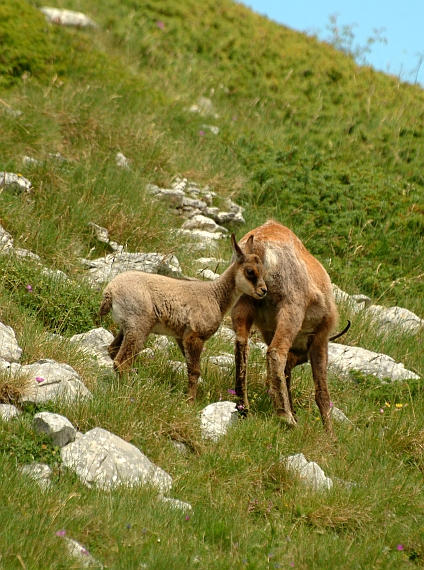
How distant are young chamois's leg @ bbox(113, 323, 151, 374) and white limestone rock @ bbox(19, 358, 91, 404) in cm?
59

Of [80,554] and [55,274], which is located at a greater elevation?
[80,554]

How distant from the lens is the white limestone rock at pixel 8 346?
25.2 ft

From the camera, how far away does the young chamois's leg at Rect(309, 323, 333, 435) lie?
8.77 metres

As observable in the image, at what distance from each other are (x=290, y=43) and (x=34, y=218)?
13.3 metres

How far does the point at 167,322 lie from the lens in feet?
27.8

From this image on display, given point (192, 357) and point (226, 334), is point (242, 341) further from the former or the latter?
point (226, 334)

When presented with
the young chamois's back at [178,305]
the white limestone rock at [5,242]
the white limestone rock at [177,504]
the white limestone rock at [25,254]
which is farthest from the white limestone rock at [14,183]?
the white limestone rock at [177,504]

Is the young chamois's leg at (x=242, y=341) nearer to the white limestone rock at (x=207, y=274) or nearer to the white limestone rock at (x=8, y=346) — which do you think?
the white limestone rock at (x=8, y=346)

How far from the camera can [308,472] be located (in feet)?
23.8

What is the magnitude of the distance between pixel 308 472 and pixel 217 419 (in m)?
1.05

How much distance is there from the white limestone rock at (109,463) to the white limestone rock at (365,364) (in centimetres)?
393

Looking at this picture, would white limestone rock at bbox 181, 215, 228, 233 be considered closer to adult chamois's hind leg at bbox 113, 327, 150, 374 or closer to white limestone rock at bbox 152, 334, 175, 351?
white limestone rock at bbox 152, 334, 175, 351

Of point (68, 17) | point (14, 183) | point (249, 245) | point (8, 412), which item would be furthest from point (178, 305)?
point (68, 17)

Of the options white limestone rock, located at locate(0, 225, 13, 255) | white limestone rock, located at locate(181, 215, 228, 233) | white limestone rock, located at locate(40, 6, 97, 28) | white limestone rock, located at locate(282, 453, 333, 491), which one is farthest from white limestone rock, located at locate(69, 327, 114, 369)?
white limestone rock, located at locate(40, 6, 97, 28)
